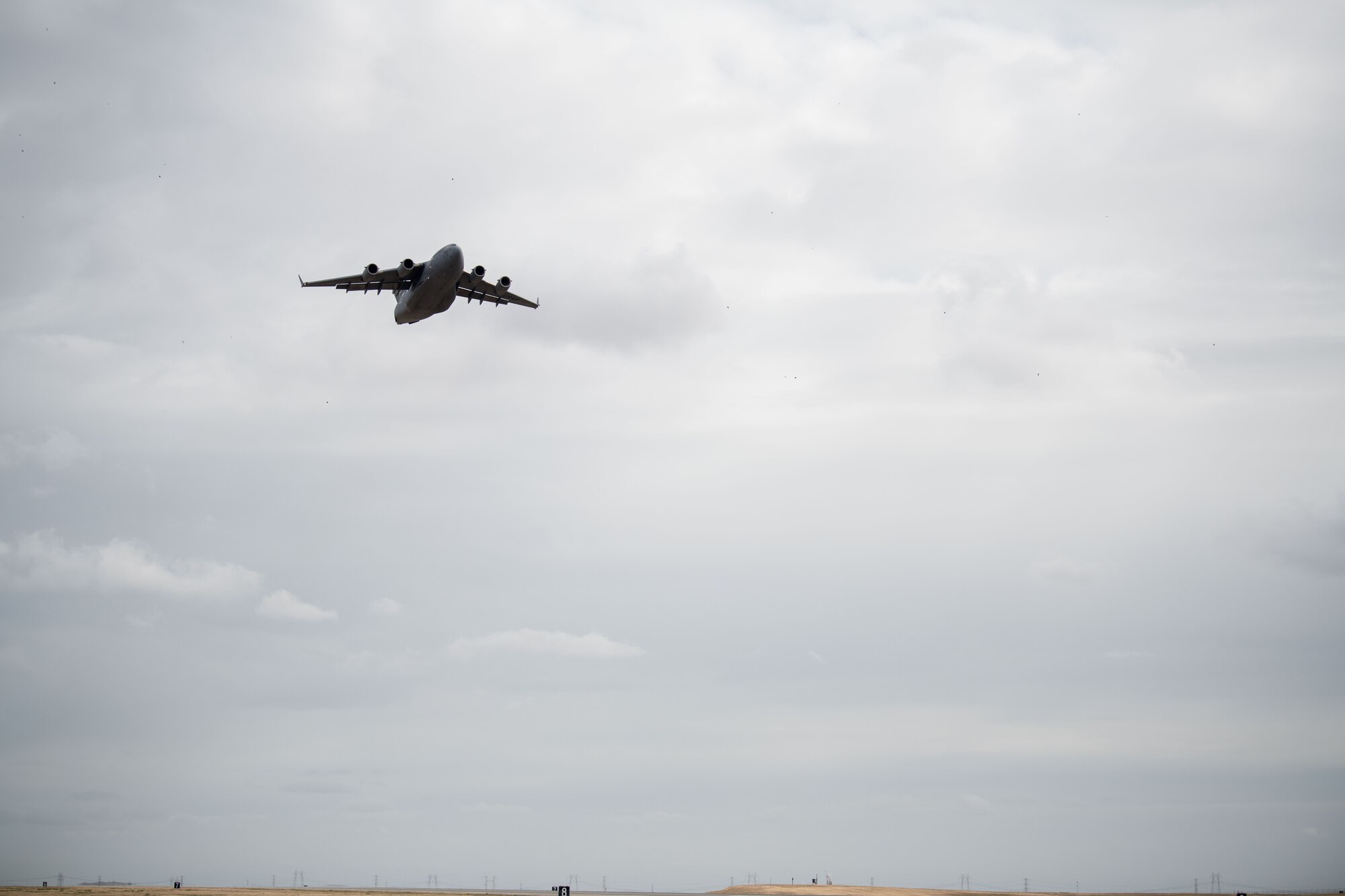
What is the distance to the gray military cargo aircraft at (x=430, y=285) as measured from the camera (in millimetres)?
94188

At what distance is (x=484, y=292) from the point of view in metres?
109

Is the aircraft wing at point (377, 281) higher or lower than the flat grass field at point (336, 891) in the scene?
higher

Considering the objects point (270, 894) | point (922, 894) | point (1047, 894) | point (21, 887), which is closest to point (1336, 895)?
point (1047, 894)

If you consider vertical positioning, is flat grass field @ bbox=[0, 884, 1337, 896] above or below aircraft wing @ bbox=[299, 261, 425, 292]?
below

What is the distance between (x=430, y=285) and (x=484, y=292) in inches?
523

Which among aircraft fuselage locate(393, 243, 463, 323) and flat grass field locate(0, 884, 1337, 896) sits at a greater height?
aircraft fuselage locate(393, 243, 463, 323)

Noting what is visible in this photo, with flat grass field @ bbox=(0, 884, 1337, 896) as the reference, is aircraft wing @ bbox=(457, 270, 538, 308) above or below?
above

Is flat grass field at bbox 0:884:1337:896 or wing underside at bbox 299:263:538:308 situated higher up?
wing underside at bbox 299:263:538:308

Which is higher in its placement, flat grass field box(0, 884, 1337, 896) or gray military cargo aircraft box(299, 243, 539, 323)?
gray military cargo aircraft box(299, 243, 539, 323)

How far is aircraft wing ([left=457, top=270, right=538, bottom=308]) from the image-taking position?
4166 inches

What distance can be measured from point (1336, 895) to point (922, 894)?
1480 inches

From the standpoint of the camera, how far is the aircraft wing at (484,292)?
A: 106m

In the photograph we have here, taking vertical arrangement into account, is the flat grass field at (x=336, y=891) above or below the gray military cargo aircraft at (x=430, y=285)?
below

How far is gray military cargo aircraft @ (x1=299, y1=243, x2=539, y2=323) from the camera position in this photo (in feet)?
309
